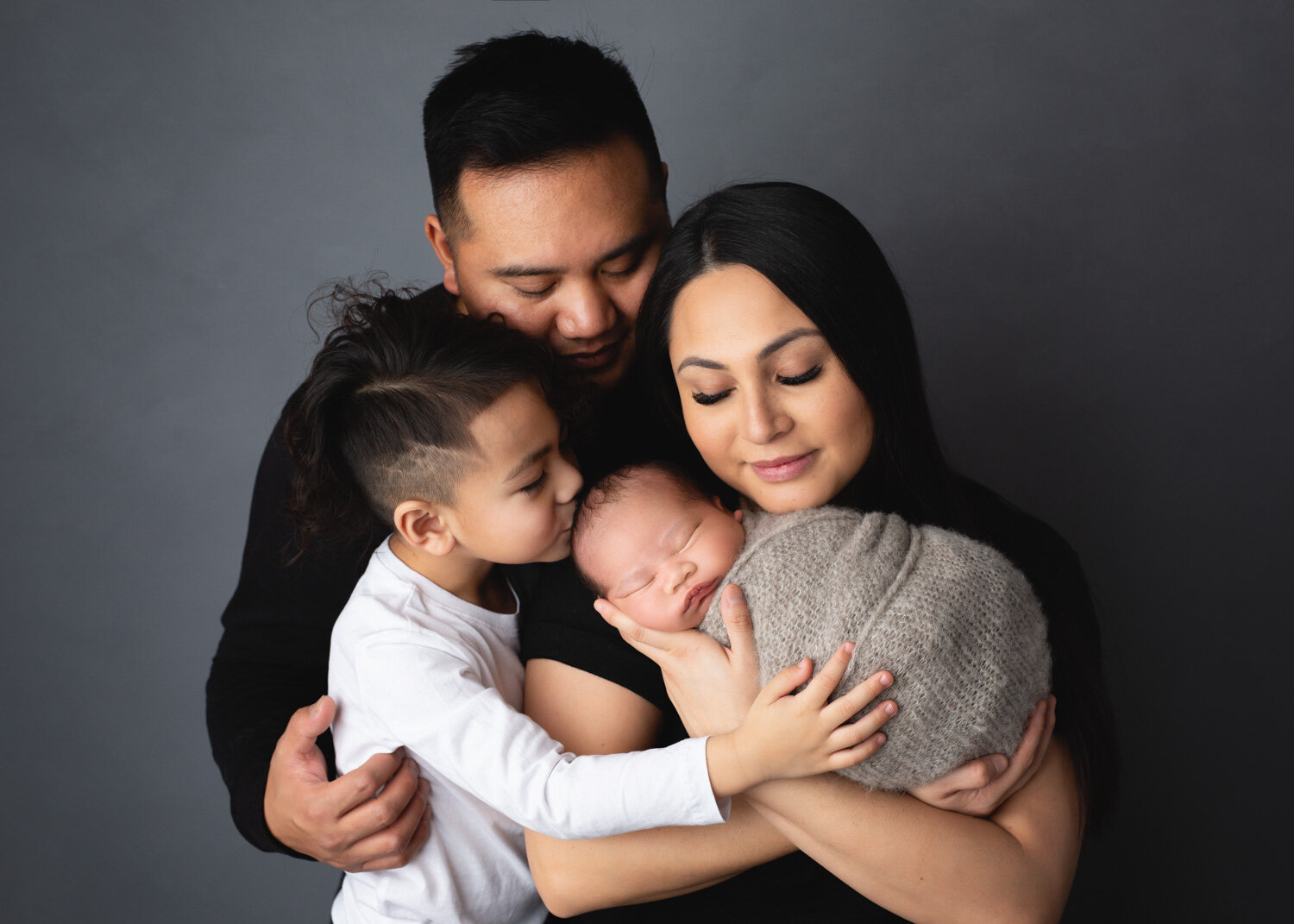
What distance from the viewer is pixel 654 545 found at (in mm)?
1641

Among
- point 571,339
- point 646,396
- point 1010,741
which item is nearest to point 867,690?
point 1010,741

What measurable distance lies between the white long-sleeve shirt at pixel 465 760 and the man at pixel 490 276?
61 mm

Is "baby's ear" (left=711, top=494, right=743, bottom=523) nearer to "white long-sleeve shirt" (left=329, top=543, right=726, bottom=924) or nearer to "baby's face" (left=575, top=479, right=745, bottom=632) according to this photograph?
"baby's face" (left=575, top=479, right=745, bottom=632)

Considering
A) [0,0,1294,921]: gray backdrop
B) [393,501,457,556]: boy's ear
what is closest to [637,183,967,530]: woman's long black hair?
[393,501,457,556]: boy's ear

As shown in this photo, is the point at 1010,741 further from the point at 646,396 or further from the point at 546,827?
the point at 646,396

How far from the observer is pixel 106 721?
9.73 ft

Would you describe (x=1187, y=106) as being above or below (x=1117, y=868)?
above

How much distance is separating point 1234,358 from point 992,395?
2.18ft

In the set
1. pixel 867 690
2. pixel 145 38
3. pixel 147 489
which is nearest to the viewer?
pixel 867 690

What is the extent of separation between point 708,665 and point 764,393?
1.52ft

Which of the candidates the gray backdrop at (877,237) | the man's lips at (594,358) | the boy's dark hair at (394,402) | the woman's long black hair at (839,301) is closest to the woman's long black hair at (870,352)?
the woman's long black hair at (839,301)

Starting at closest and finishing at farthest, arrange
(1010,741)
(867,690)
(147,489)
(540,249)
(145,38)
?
(867,690)
(1010,741)
(540,249)
(145,38)
(147,489)

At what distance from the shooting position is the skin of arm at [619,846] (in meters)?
1.49

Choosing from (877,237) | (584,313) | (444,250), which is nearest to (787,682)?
(584,313)
